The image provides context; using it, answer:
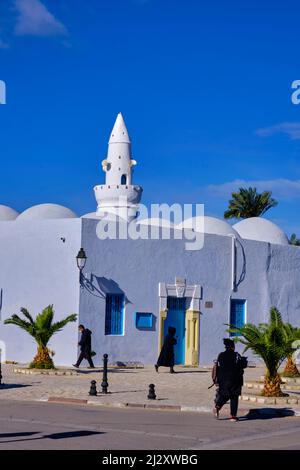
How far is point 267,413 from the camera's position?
48.5ft

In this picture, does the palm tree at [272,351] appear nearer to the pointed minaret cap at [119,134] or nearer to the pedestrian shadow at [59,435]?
the pedestrian shadow at [59,435]

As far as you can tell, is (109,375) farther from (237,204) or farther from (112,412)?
(237,204)

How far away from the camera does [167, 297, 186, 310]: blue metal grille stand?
91.1ft

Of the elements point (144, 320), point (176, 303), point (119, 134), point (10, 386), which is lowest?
point (10, 386)

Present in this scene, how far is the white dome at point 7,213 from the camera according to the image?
33556 mm

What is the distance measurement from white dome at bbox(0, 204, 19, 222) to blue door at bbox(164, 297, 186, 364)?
9.17 m

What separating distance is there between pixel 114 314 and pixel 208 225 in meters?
7.24

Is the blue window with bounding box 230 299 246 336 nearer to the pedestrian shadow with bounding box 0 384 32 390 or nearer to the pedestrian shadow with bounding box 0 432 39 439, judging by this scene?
the pedestrian shadow with bounding box 0 384 32 390

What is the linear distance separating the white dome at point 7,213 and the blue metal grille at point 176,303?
29.9 ft

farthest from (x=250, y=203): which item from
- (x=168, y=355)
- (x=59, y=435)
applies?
(x=59, y=435)

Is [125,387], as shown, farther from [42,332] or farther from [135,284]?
[135,284]

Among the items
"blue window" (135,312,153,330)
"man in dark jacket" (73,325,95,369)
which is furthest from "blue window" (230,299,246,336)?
"man in dark jacket" (73,325,95,369)
